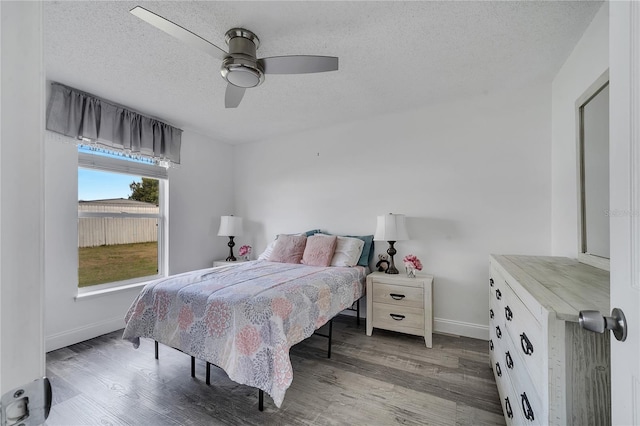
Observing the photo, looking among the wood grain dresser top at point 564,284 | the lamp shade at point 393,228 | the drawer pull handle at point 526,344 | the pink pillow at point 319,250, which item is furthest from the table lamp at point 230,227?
the drawer pull handle at point 526,344

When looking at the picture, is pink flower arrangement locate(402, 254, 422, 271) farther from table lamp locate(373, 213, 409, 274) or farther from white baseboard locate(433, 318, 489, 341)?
white baseboard locate(433, 318, 489, 341)

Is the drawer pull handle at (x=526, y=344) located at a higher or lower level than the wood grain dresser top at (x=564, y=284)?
lower

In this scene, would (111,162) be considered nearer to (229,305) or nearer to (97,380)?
(97,380)

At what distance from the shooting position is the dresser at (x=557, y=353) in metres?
0.83

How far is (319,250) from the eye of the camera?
10.2 ft

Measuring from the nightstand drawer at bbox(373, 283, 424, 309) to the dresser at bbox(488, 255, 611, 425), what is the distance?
1262 millimetres

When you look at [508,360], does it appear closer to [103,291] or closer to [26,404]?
[26,404]

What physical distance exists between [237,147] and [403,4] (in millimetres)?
3473

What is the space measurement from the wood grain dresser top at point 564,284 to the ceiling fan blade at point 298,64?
64.0 inches

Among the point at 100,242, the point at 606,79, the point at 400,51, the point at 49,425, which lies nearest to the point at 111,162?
the point at 100,242

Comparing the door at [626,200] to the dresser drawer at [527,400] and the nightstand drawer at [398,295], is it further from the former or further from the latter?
the nightstand drawer at [398,295]

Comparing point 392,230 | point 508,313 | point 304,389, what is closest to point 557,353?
point 508,313

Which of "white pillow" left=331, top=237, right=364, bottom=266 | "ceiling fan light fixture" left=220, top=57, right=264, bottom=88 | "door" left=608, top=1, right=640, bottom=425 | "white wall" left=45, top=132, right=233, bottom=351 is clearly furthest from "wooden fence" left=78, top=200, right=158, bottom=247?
"door" left=608, top=1, right=640, bottom=425

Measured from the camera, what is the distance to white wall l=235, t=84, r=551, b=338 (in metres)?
2.60
